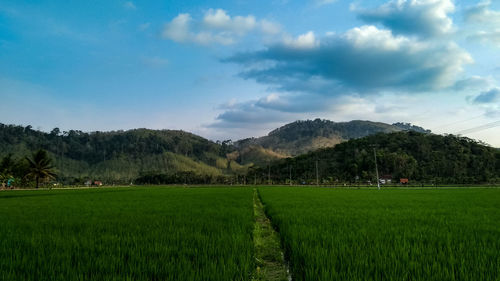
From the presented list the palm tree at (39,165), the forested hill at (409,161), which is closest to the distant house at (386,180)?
the forested hill at (409,161)

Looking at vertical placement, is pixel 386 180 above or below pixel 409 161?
below

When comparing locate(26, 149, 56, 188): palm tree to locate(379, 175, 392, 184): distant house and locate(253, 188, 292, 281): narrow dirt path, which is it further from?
locate(379, 175, 392, 184): distant house

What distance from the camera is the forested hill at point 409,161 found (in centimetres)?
9900

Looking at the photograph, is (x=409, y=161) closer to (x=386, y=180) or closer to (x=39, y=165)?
(x=386, y=180)

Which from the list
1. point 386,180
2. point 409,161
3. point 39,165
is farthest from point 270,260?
point 409,161

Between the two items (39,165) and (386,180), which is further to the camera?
(386,180)

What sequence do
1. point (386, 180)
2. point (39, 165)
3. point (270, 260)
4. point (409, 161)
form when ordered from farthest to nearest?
point (409, 161) < point (386, 180) < point (39, 165) < point (270, 260)

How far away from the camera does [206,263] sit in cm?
379

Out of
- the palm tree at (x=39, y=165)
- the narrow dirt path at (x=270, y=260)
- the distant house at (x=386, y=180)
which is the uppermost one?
the palm tree at (x=39, y=165)

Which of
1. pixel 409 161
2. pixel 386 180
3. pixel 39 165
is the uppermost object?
pixel 39 165

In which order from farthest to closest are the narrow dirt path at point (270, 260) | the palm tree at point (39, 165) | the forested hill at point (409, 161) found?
the forested hill at point (409, 161) → the palm tree at point (39, 165) → the narrow dirt path at point (270, 260)

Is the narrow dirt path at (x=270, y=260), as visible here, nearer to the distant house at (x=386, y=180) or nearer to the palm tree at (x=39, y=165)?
the palm tree at (x=39, y=165)

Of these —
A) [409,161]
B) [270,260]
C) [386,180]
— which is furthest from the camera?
[409,161]

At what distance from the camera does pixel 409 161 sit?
10575 centimetres
